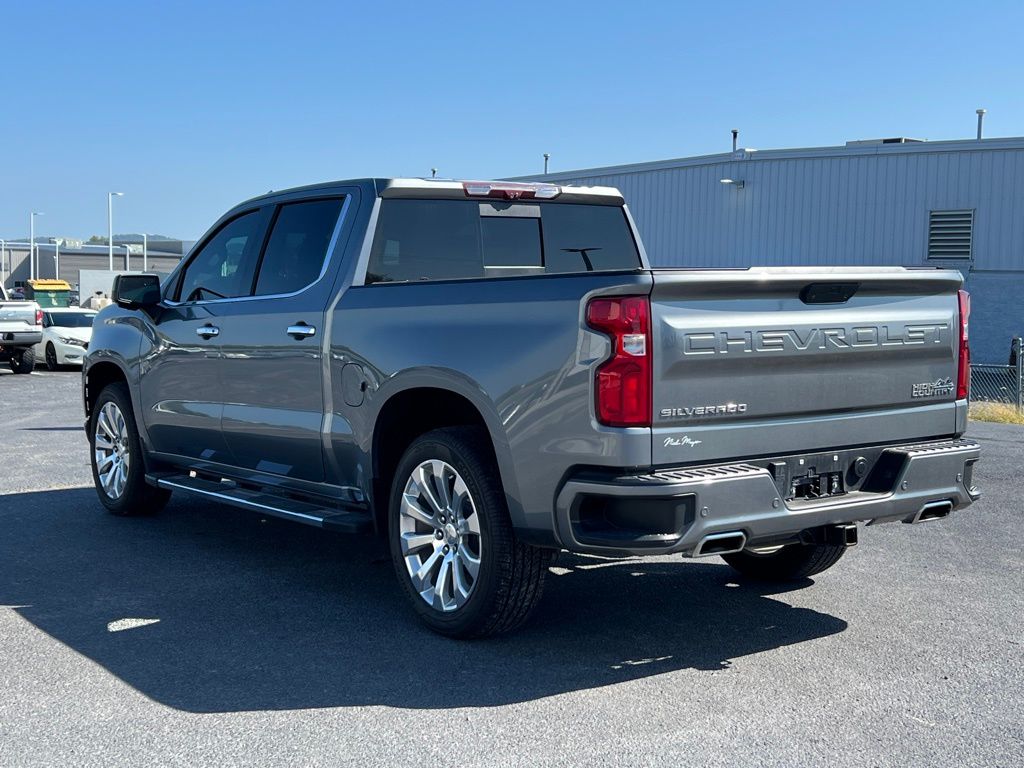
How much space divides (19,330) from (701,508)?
70.4ft

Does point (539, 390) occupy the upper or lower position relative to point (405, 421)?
upper

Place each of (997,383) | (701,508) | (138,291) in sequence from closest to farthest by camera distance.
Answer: (701,508) < (138,291) < (997,383)

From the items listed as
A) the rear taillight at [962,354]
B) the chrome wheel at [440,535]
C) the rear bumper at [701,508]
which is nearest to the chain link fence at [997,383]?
the rear taillight at [962,354]

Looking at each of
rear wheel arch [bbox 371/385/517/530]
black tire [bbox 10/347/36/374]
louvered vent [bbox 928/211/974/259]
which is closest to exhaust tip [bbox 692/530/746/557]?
rear wheel arch [bbox 371/385/517/530]

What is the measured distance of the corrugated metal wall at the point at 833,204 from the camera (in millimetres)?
28625

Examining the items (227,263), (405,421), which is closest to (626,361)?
(405,421)

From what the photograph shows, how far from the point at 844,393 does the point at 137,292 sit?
15.5ft

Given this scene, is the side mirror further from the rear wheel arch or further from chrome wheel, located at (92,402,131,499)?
the rear wheel arch

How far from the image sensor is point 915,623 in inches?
224

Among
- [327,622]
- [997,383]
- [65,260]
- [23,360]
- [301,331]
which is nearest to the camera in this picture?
[327,622]

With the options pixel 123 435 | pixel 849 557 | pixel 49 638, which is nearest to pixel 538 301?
pixel 49 638

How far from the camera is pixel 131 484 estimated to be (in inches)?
323

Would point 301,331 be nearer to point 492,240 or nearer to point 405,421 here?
point 405,421

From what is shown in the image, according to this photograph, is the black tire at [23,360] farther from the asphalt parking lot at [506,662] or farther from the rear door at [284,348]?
the rear door at [284,348]
